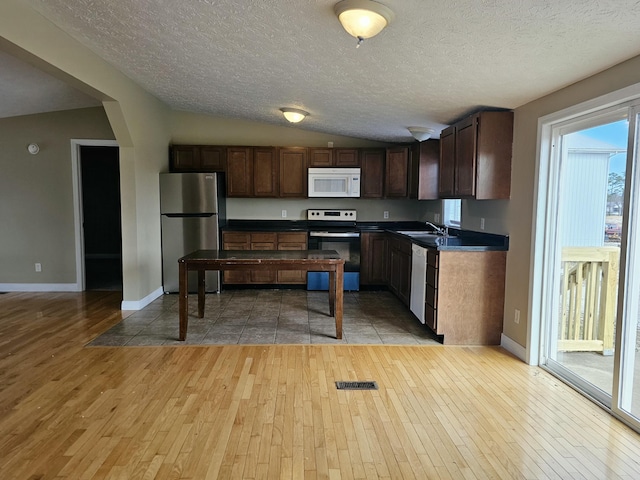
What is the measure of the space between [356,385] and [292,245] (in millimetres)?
→ 3134

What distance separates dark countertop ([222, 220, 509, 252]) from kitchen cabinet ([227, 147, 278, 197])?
509 millimetres

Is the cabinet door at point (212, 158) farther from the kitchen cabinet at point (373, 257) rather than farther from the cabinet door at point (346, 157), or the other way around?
the kitchen cabinet at point (373, 257)

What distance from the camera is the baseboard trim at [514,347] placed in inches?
132

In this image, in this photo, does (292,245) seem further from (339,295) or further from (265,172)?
(339,295)

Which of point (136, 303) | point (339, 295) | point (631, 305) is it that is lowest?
point (136, 303)

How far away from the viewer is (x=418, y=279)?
413 cm

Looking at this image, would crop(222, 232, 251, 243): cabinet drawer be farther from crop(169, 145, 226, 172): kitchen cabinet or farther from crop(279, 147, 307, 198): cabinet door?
crop(169, 145, 226, 172): kitchen cabinet

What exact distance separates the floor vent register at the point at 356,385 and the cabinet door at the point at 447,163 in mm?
2164

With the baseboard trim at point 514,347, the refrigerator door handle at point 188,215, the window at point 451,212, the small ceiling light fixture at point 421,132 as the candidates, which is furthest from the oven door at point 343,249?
the baseboard trim at point 514,347

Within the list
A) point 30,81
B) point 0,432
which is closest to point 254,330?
point 0,432

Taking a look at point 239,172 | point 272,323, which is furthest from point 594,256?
point 239,172

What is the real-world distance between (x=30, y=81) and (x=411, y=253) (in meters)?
4.33

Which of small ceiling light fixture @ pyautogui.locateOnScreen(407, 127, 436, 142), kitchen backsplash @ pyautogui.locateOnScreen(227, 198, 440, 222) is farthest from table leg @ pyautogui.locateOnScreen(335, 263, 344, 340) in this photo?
kitchen backsplash @ pyautogui.locateOnScreen(227, 198, 440, 222)

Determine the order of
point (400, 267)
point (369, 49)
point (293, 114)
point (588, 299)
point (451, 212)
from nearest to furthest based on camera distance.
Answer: point (369, 49) < point (588, 299) < point (293, 114) < point (400, 267) < point (451, 212)
